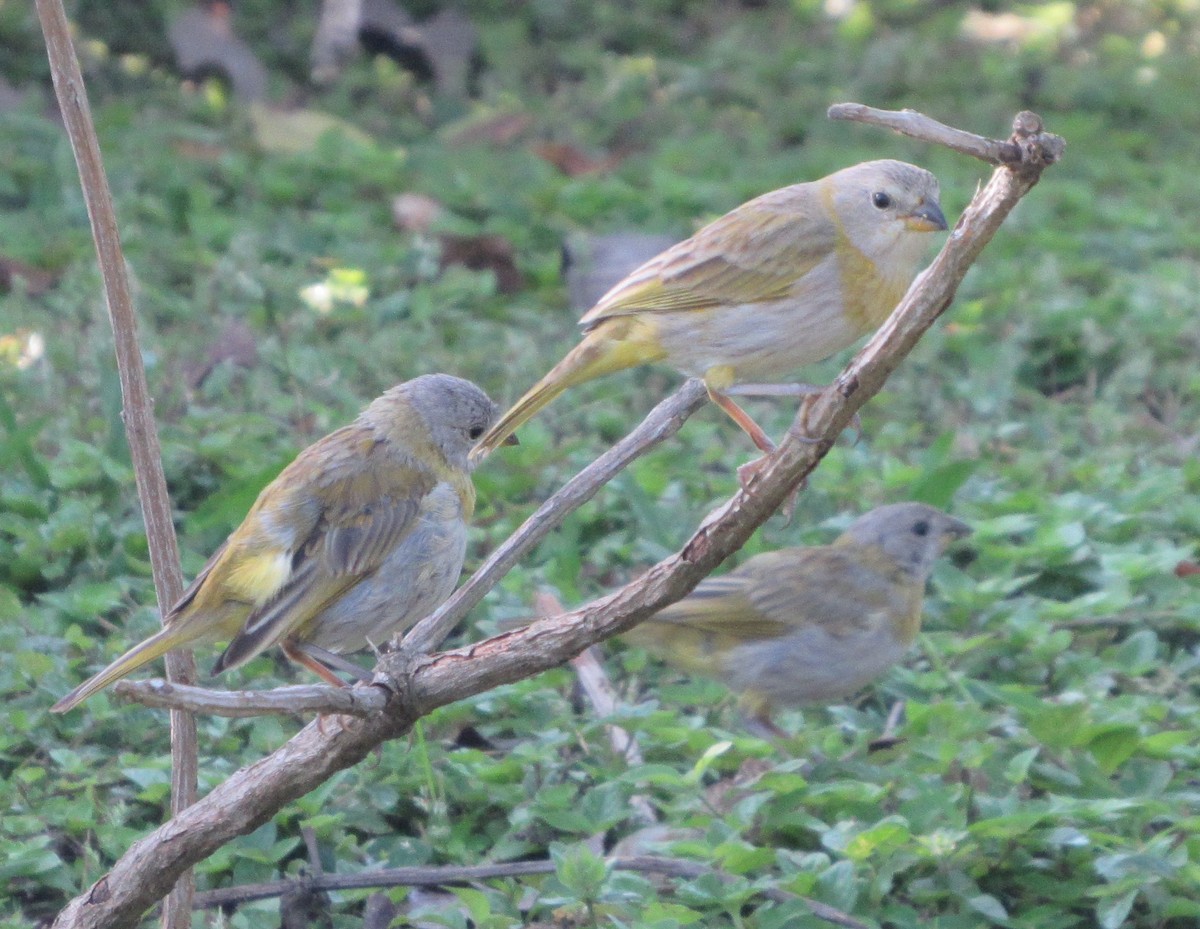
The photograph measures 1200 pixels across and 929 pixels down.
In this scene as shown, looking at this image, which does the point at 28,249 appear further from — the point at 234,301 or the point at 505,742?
the point at 505,742

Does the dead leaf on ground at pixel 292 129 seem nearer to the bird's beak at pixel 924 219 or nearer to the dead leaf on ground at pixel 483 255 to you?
the dead leaf on ground at pixel 483 255

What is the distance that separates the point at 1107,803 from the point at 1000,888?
0.31m

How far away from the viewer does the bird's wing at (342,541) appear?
12.2 ft

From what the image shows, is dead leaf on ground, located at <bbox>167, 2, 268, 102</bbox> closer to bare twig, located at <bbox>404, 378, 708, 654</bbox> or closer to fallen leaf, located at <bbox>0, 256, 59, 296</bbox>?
fallen leaf, located at <bbox>0, 256, 59, 296</bbox>

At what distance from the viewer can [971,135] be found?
2652mm

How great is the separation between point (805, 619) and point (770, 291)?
44.2 inches

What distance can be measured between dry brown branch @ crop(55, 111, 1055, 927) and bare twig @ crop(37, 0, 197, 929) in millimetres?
117

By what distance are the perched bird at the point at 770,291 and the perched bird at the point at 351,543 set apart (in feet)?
0.53

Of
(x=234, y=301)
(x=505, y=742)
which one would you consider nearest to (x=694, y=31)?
(x=234, y=301)

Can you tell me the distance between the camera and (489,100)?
9.34 m

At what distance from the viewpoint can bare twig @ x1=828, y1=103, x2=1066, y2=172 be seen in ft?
8.79

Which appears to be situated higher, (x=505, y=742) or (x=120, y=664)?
(x=120, y=664)

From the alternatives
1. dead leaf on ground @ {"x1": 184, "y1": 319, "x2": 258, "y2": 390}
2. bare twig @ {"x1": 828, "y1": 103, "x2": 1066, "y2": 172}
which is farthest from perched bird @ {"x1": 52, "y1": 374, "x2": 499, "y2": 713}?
dead leaf on ground @ {"x1": 184, "y1": 319, "x2": 258, "y2": 390}

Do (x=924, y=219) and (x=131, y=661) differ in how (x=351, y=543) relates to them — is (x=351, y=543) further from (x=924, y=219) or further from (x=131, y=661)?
(x=924, y=219)
